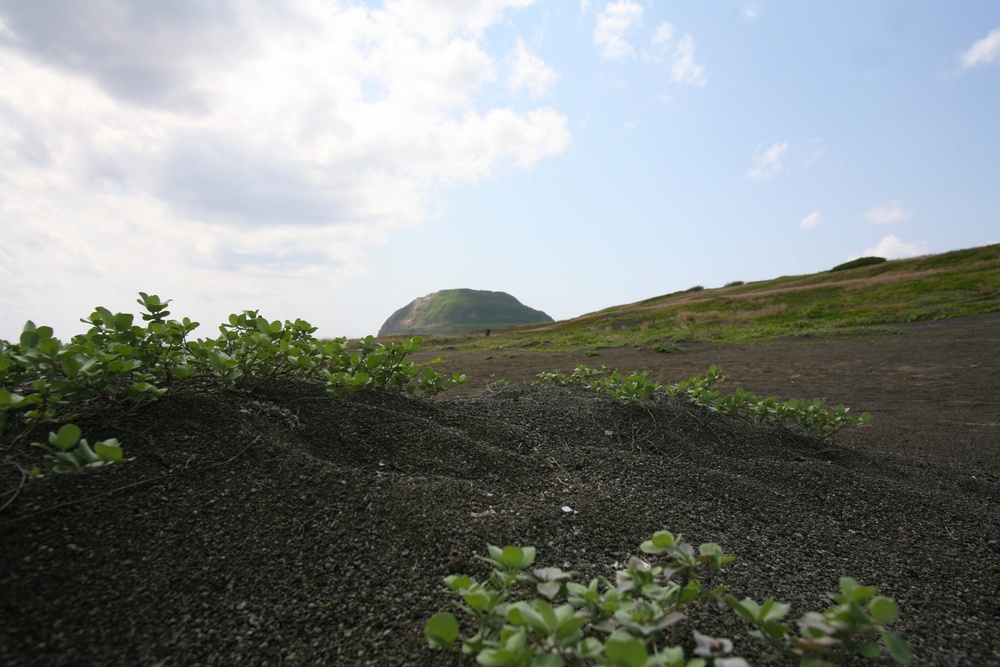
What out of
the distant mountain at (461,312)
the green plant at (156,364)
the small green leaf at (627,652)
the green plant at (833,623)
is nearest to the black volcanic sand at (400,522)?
the green plant at (156,364)

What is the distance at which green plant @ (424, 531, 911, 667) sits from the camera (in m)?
0.81

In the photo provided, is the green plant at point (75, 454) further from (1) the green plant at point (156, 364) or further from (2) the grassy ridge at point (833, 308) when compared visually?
(2) the grassy ridge at point (833, 308)

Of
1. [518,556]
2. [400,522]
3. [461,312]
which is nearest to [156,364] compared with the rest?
[400,522]

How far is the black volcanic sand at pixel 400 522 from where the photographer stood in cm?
111

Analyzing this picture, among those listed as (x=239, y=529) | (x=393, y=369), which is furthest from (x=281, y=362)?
(x=239, y=529)

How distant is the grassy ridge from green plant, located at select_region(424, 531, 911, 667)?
1383cm

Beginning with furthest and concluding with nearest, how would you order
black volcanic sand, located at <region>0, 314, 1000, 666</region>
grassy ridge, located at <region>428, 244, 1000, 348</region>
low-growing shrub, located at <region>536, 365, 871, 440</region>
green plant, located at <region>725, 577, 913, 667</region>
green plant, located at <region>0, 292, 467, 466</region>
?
grassy ridge, located at <region>428, 244, 1000, 348</region> → low-growing shrub, located at <region>536, 365, 871, 440</region> → green plant, located at <region>0, 292, 467, 466</region> → black volcanic sand, located at <region>0, 314, 1000, 666</region> → green plant, located at <region>725, 577, 913, 667</region>

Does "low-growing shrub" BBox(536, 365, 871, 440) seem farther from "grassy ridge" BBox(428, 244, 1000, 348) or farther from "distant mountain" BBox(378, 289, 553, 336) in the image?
"distant mountain" BBox(378, 289, 553, 336)

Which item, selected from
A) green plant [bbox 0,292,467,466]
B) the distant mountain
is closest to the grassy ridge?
green plant [bbox 0,292,467,466]

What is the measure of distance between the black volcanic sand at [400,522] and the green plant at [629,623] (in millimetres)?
238

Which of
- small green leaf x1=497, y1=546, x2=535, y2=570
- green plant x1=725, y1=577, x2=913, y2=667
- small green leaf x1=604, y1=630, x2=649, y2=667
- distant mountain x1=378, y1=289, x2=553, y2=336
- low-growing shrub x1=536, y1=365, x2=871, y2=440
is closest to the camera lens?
small green leaf x1=604, y1=630, x2=649, y2=667

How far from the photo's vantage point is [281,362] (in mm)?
2424

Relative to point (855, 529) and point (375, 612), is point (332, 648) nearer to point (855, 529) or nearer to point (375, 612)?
point (375, 612)

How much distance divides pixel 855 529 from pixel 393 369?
2198mm
